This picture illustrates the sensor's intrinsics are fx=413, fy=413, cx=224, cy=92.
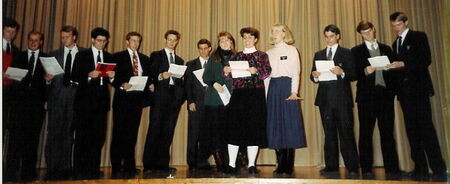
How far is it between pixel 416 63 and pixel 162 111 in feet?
8.13

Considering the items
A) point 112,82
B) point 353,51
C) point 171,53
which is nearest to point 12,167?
point 112,82

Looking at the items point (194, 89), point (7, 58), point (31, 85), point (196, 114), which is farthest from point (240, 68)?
point (7, 58)

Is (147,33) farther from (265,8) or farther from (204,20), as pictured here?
(265,8)

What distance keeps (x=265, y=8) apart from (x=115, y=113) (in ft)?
7.07

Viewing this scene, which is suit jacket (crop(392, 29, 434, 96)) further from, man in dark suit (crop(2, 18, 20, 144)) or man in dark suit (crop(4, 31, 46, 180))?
man in dark suit (crop(2, 18, 20, 144))

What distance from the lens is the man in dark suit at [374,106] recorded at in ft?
12.5

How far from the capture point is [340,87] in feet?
12.9

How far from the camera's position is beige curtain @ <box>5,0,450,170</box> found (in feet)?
14.3

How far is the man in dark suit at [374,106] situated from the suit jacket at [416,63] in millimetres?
123

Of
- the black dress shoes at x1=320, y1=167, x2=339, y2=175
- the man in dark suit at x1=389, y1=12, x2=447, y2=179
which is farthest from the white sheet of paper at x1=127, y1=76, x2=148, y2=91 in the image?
the man in dark suit at x1=389, y1=12, x2=447, y2=179

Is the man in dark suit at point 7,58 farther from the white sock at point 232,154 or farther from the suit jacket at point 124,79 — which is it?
the white sock at point 232,154

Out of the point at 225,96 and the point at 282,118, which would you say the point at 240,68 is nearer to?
the point at 225,96

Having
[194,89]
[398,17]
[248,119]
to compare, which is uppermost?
[398,17]

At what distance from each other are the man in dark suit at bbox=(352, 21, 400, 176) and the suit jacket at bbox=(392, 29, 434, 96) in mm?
123
